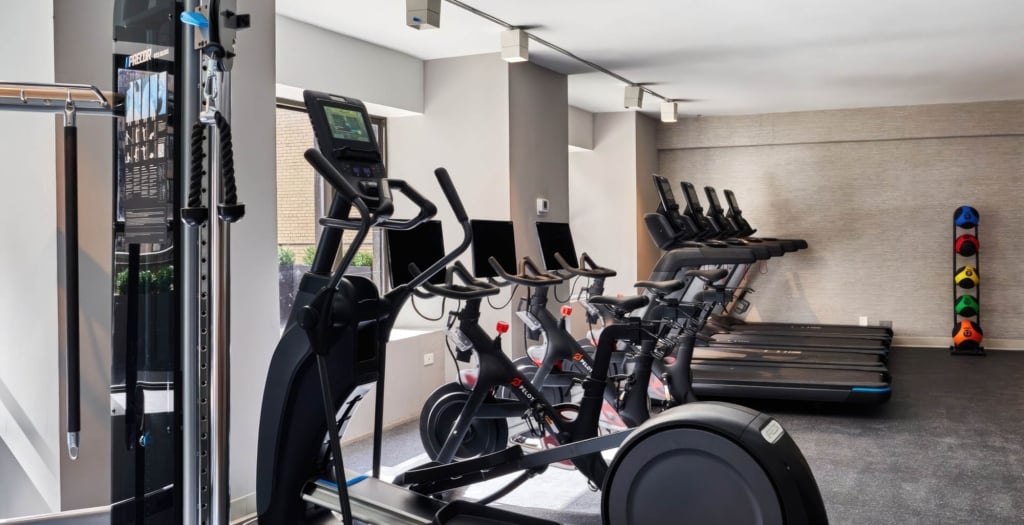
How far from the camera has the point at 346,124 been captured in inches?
105

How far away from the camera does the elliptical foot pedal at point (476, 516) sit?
8.75ft

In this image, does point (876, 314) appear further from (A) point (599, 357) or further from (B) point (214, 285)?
(B) point (214, 285)

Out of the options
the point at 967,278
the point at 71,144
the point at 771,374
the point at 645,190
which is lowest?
the point at 771,374

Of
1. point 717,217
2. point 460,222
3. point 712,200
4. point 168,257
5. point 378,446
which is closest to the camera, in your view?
point 168,257

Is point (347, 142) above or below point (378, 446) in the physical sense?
above

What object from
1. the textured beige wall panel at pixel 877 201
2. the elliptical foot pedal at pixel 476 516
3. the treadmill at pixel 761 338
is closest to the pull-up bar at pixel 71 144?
the elliptical foot pedal at pixel 476 516

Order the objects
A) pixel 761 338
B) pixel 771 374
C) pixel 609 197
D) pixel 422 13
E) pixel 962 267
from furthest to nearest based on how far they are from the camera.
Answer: pixel 609 197 → pixel 962 267 → pixel 761 338 → pixel 771 374 → pixel 422 13

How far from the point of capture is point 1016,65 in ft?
23.6

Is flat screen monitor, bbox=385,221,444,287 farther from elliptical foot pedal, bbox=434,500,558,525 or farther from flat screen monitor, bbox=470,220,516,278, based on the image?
elliptical foot pedal, bbox=434,500,558,525

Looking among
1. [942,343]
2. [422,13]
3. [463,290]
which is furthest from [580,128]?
[463,290]

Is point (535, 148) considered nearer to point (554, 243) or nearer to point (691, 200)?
point (554, 243)

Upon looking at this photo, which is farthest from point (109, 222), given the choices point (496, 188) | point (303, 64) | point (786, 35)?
point (786, 35)

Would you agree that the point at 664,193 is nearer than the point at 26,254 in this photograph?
No

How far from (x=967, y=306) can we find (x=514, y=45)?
6.32 metres
